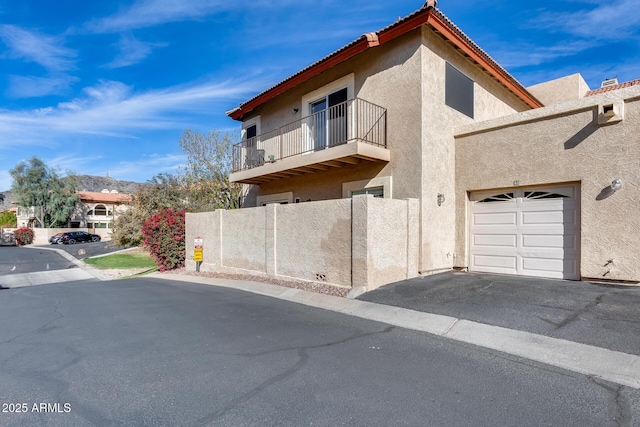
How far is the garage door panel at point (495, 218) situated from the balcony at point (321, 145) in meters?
3.08

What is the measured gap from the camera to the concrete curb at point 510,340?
409cm

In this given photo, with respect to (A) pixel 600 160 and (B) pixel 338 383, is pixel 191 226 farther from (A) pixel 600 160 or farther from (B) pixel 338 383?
(A) pixel 600 160

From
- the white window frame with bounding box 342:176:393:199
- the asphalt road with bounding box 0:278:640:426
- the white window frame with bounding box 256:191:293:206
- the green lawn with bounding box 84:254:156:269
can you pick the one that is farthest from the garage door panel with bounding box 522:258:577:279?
the green lawn with bounding box 84:254:156:269

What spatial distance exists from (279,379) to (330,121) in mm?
9388

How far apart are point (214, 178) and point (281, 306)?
47.8 feet

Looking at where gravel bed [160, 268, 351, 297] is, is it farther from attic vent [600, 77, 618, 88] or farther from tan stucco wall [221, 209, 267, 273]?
attic vent [600, 77, 618, 88]

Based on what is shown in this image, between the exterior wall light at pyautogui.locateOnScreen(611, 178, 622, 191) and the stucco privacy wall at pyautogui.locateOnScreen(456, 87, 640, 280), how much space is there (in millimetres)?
72

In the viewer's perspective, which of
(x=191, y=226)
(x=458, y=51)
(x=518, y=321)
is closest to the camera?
(x=518, y=321)

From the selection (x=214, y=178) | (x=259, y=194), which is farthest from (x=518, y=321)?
(x=214, y=178)

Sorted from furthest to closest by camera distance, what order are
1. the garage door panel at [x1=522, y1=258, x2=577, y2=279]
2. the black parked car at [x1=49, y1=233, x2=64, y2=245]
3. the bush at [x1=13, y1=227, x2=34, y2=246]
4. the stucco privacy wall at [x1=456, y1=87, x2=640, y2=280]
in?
1. the bush at [x1=13, y1=227, x2=34, y2=246]
2. the black parked car at [x1=49, y1=233, x2=64, y2=245]
3. the garage door panel at [x1=522, y1=258, x2=577, y2=279]
4. the stucco privacy wall at [x1=456, y1=87, x2=640, y2=280]

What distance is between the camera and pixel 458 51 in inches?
423

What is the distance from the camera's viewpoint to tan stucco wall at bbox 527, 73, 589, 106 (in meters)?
15.5

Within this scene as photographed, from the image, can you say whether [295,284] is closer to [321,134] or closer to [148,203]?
[321,134]

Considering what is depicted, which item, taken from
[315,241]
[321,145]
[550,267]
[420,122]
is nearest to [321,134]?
[321,145]
